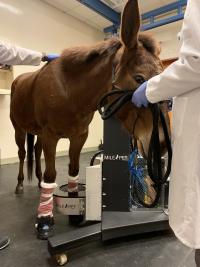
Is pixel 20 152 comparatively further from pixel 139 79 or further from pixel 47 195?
pixel 139 79

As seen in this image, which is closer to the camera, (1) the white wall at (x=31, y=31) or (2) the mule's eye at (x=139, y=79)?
(2) the mule's eye at (x=139, y=79)

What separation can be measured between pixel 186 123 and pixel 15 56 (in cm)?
135

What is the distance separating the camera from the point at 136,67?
101 centimetres

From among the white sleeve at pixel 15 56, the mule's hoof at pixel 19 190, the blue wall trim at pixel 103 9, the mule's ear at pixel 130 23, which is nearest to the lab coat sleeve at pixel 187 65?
the mule's ear at pixel 130 23

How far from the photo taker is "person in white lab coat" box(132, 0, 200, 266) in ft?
2.02

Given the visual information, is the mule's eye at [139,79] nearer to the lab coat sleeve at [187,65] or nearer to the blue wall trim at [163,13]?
the lab coat sleeve at [187,65]

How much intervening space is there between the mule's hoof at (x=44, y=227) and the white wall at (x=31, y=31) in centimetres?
234

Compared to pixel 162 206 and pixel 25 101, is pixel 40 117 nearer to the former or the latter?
pixel 25 101

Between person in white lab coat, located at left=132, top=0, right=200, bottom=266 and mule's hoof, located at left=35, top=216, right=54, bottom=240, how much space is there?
928mm

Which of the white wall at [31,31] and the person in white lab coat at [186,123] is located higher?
the white wall at [31,31]

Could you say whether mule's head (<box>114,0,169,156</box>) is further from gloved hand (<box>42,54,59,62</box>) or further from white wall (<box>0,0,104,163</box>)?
white wall (<box>0,0,104,163</box>)

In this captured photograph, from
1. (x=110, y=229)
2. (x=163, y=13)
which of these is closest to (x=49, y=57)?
(x=110, y=229)

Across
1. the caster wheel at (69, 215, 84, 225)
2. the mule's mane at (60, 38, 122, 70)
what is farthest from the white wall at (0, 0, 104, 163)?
the mule's mane at (60, 38, 122, 70)

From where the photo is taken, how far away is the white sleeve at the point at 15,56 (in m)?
1.58
